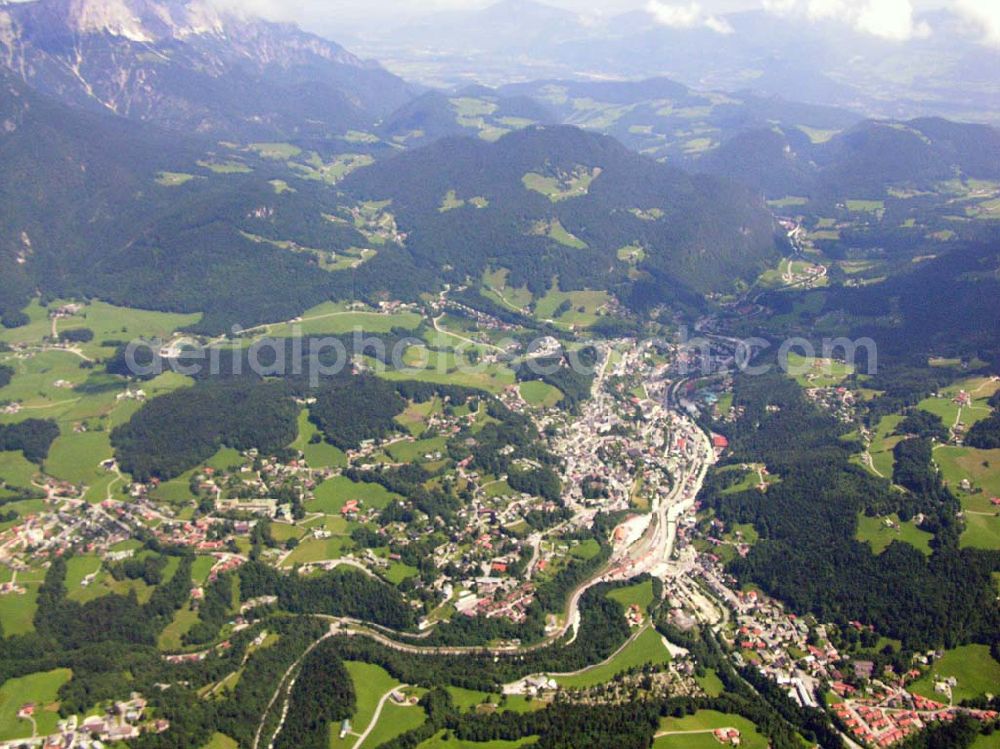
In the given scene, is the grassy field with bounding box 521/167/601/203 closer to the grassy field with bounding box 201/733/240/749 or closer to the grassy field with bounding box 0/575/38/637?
the grassy field with bounding box 0/575/38/637

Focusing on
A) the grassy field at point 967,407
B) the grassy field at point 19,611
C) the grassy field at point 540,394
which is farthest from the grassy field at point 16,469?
the grassy field at point 967,407

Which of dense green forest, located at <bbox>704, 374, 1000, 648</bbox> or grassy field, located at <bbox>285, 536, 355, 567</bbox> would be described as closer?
dense green forest, located at <bbox>704, 374, 1000, 648</bbox>

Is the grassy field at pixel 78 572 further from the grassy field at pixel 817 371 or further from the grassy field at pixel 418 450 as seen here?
the grassy field at pixel 817 371

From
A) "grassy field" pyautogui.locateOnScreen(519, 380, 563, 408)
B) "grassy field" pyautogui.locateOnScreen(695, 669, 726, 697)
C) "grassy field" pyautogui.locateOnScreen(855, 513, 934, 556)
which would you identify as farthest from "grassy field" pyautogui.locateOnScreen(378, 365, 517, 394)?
"grassy field" pyautogui.locateOnScreen(695, 669, 726, 697)

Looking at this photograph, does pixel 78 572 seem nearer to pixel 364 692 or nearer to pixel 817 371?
pixel 364 692

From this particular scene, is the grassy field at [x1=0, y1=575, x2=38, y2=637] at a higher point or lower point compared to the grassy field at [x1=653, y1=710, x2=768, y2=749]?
lower

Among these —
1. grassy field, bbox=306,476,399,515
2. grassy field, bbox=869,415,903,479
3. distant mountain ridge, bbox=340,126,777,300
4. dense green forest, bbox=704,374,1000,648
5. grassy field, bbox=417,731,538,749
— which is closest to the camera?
grassy field, bbox=417,731,538,749
